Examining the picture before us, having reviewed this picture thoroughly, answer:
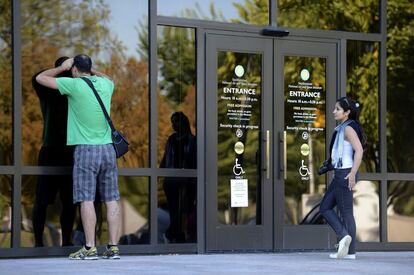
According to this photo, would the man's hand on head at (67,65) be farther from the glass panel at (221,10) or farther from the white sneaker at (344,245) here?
the white sneaker at (344,245)

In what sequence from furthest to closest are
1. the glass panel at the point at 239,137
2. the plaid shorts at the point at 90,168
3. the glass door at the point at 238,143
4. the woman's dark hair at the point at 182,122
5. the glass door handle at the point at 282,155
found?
1. the glass door handle at the point at 282,155
2. the glass panel at the point at 239,137
3. the glass door at the point at 238,143
4. the woman's dark hair at the point at 182,122
5. the plaid shorts at the point at 90,168

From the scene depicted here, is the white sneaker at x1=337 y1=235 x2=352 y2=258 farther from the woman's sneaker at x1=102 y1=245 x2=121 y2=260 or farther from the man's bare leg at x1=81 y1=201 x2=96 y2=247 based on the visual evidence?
the man's bare leg at x1=81 y1=201 x2=96 y2=247

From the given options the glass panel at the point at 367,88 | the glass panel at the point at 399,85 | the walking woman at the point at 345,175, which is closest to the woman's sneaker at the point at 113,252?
the walking woman at the point at 345,175

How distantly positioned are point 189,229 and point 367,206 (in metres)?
2.39

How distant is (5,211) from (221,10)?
3.37 metres

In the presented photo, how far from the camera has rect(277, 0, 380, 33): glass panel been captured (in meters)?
12.2

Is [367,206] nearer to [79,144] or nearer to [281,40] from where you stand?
[281,40]

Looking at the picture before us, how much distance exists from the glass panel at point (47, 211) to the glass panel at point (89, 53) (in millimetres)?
265

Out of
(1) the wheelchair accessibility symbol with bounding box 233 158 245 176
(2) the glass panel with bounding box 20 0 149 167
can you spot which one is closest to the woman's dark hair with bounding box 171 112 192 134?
(2) the glass panel with bounding box 20 0 149 167

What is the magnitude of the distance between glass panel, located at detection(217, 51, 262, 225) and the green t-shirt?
6.03ft

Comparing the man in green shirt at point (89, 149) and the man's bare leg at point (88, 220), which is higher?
the man in green shirt at point (89, 149)

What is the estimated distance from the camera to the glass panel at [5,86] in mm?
10508

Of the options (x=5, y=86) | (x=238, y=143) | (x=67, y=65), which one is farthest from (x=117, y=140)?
(x=238, y=143)

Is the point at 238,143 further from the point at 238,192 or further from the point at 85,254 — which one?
the point at 85,254
